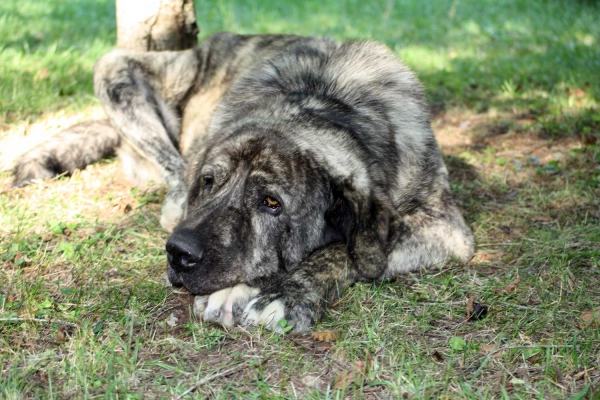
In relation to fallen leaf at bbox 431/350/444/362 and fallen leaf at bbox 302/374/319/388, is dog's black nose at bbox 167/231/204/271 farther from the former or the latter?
fallen leaf at bbox 431/350/444/362

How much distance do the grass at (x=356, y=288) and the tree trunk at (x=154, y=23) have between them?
32.4 inches

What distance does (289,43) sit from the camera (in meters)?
4.96

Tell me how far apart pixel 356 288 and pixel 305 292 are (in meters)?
0.34

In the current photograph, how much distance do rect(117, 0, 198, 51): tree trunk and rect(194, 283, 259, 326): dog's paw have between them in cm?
296

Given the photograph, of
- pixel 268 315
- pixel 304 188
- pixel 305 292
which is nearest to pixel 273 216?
pixel 304 188

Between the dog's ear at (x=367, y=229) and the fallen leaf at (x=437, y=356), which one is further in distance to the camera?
the dog's ear at (x=367, y=229)

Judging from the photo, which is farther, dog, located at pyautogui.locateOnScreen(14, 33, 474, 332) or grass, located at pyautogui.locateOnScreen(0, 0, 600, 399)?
dog, located at pyautogui.locateOnScreen(14, 33, 474, 332)

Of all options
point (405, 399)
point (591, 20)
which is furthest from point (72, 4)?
point (405, 399)

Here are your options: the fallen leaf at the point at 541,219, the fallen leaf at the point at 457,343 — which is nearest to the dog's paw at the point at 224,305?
the fallen leaf at the point at 457,343

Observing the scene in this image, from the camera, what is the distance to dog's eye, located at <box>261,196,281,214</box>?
134 inches

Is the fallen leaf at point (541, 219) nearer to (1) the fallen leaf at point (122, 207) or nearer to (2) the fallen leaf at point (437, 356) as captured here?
(2) the fallen leaf at point (437, 356)

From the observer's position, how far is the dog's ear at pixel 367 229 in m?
3.42

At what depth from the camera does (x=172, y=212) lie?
4.26 meters

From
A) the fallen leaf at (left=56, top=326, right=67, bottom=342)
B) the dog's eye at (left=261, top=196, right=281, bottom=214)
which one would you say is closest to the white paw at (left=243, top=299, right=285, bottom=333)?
the dog's eye at (left=261, top=196, right=281, bottom=214)
